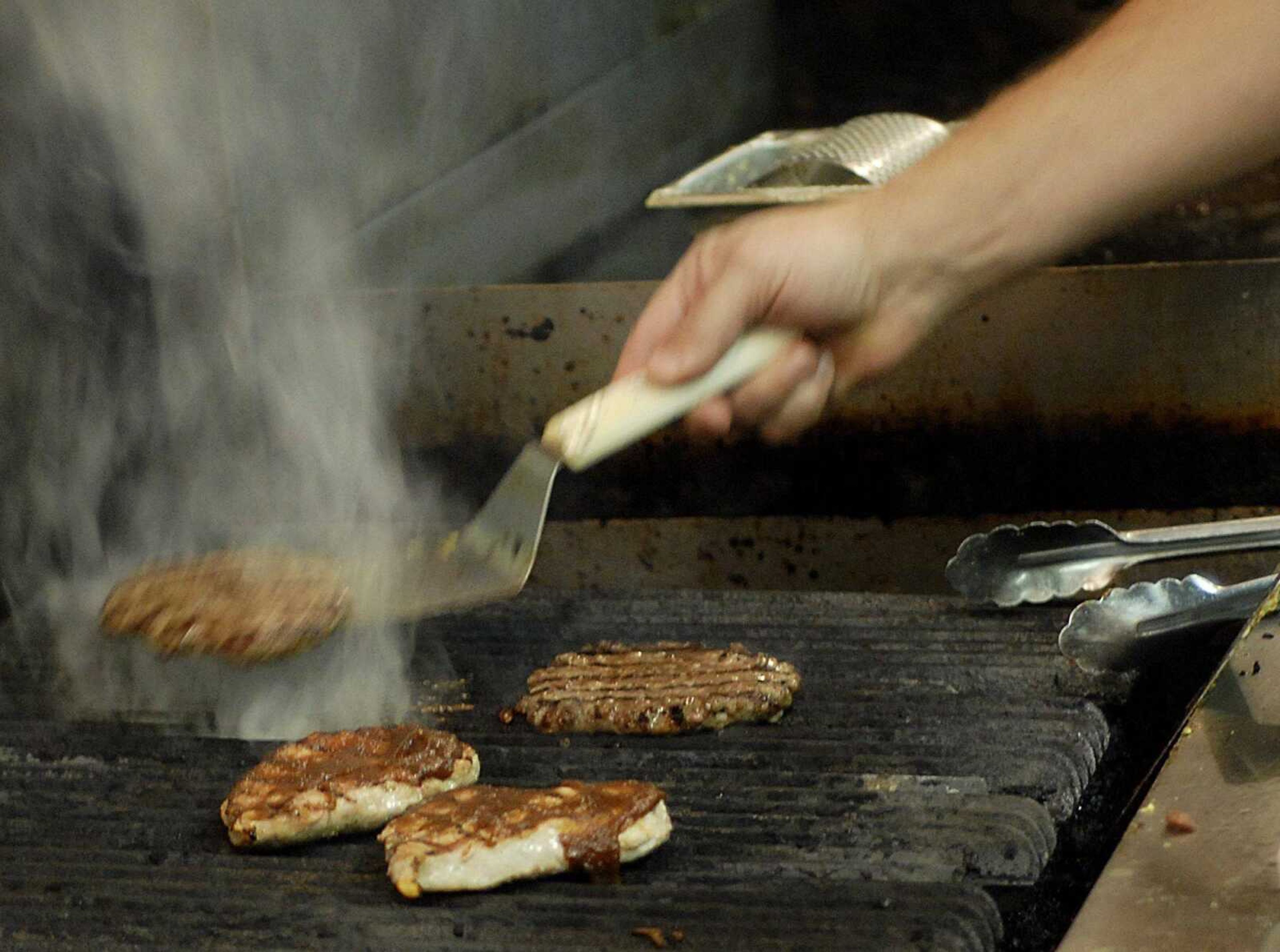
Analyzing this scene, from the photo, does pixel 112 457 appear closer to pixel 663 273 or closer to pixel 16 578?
pixel 16 578

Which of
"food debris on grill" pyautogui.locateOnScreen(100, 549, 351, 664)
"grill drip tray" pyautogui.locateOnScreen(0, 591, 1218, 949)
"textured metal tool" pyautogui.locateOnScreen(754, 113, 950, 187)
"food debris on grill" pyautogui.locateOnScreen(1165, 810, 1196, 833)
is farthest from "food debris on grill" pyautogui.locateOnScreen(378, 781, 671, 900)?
"textured metal tool" pyautogui.locateOnScreen(754, 113, 950, 187)

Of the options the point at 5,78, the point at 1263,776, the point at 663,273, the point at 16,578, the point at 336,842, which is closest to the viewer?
the point at 1263,776

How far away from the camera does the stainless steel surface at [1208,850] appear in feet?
5.94

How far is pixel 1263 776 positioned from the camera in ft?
7.16

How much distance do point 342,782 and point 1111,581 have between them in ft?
6.38

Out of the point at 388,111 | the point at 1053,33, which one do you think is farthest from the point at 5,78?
the point at 1053,33

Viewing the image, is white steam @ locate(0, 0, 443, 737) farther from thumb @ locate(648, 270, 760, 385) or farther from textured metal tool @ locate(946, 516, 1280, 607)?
textured metal tool @ locate(946, 516, 1280, 607)

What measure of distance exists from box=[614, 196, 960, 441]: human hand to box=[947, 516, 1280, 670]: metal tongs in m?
0.61

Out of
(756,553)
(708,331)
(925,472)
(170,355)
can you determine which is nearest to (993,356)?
(925,472)

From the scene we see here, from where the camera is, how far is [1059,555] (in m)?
3.29

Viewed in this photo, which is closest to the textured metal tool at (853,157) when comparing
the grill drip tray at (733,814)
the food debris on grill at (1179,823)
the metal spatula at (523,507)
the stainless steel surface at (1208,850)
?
the grill drip tray at (733,814)

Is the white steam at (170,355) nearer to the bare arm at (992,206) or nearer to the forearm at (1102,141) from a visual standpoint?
the bare arm at (992,206)

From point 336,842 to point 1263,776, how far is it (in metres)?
1.52

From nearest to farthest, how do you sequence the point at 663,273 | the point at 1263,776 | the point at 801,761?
1. the point at 1263,776
2. the point at 801,761
3. the point at 663,273
